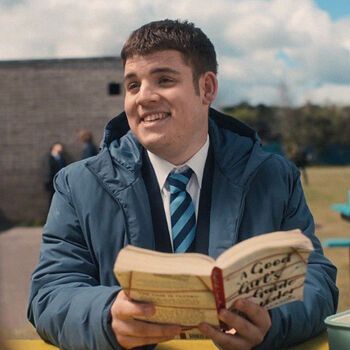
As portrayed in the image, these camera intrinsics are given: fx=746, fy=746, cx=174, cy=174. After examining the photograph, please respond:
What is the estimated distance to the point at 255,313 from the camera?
4.79 ft

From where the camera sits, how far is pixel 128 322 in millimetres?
1467

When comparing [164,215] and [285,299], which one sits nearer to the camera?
[285,299]

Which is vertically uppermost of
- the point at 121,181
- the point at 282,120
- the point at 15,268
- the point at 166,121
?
the point at 282,120

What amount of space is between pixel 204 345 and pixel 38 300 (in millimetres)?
389

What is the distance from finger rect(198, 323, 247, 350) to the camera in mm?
1419

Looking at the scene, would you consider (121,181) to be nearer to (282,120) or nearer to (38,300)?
(38,300)

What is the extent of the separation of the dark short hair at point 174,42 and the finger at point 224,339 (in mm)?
657

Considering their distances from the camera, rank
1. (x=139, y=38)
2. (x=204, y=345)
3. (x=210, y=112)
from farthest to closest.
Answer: (x=210, y=112), (x=139, y=38), (x=204, y=345)

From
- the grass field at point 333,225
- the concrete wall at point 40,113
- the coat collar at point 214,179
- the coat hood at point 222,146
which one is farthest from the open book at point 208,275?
the concrete wall at point 40,113

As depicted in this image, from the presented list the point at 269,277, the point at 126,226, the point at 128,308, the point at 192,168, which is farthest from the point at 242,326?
the point at 192,168

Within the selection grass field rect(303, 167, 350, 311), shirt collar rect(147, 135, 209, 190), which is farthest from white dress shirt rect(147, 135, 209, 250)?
grass field rect(303, 167, 350, 311)

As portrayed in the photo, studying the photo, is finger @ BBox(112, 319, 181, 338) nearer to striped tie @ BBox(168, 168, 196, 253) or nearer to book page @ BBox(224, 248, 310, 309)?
book page @ BBox(224, 248, 310, 309)

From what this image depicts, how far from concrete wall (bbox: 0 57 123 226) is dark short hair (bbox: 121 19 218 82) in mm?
12899

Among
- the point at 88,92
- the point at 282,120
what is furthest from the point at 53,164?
the point at 282,120
